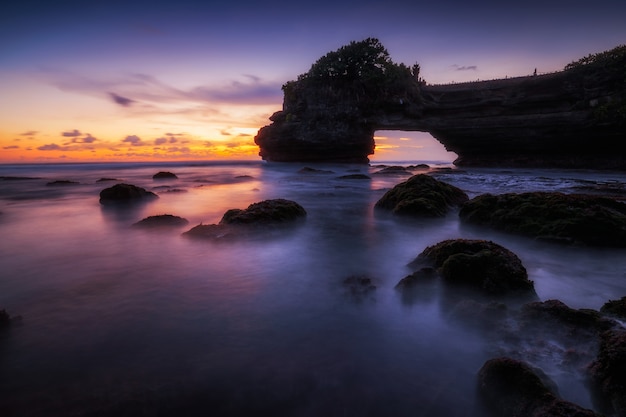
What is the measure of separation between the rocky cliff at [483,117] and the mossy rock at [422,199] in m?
19.4

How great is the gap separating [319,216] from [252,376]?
232 inches

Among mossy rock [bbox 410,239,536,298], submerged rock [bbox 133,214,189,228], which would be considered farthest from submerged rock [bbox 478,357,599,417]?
submerged rock [bbox 133,214,189,228]

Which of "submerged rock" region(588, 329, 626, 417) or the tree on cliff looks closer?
"submerged rock" region(588, 329, 626, 417)

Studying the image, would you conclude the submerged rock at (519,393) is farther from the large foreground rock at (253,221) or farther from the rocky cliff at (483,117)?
the rocky cliff at (483,117)

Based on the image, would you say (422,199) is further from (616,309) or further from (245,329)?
(245,329)

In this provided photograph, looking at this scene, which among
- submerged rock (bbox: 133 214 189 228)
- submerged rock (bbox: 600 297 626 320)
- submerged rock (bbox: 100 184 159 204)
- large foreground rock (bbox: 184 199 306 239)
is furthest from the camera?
submerged rock (bbox: 100 184 159 204)

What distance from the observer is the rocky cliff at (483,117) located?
21.1 meters

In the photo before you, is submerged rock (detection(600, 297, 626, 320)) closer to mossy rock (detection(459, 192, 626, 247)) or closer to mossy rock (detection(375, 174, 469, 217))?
mossy rock (detection(459, 192, 626, 247))

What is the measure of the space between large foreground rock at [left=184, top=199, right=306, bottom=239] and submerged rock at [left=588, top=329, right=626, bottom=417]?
4.70 metres

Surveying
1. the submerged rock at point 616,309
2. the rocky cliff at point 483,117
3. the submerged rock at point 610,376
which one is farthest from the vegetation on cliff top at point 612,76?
the submerged rock at point 610,376

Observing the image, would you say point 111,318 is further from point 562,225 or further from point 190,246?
point 562,225

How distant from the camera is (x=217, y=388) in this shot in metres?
2.00

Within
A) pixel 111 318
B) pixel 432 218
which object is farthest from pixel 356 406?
pixel 432 218

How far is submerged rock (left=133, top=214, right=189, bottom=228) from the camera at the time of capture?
21.2ft
